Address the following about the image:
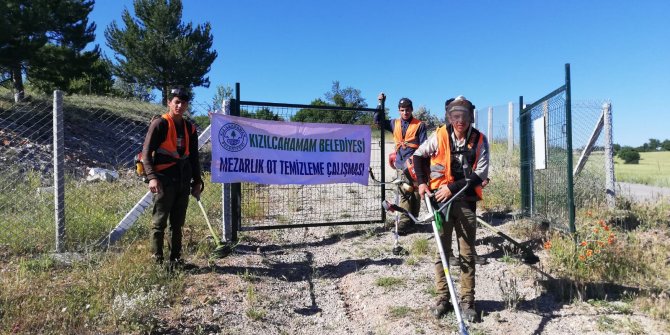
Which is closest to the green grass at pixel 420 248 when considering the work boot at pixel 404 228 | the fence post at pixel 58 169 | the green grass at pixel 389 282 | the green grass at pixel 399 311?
the work boot at pixel 404 228

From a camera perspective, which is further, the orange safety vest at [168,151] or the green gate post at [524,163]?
the green gate post at [524,163]

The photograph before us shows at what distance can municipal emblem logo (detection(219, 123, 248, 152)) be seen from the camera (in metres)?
5.73

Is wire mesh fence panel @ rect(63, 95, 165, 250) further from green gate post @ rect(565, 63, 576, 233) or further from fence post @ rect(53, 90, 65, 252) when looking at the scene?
green gate post @ rect(565, 63, 576, 233)

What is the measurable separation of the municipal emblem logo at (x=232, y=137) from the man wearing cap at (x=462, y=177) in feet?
9.71

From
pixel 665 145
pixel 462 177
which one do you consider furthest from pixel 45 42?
pixel 665 145

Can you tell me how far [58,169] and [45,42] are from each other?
1269 centimetres

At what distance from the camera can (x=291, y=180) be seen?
620 cm

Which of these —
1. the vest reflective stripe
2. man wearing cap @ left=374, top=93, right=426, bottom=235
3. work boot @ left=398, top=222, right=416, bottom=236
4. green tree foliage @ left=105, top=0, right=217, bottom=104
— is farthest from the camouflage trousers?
green tree foliage @ left=105, top=0, right=217, bottom=104

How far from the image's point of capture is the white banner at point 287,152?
5.76m

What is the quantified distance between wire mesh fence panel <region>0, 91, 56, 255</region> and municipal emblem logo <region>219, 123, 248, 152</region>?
7.97 feet

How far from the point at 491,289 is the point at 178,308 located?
3.18 metres

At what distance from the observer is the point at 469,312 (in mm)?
3715

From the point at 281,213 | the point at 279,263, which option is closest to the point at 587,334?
the point at 279,263

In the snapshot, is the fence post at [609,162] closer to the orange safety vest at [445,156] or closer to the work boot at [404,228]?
the work boot at [404,228]
